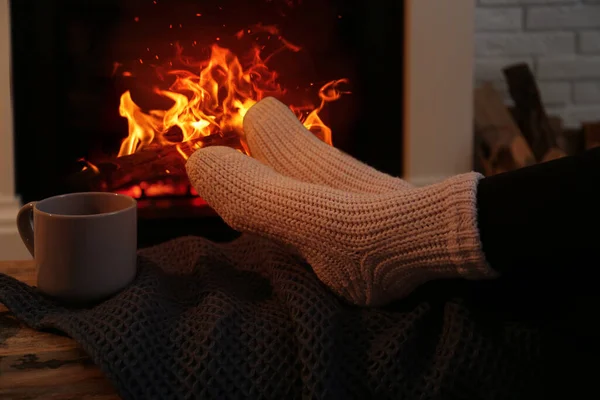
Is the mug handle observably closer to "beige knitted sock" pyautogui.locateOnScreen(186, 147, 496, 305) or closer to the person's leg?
"beige knitted sock" pyautogui.locateOnScreen(186, 147, 496, 305)

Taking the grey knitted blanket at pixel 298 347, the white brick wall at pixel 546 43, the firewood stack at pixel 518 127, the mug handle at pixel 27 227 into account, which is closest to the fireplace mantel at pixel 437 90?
the firewood stack at pixel 518 127

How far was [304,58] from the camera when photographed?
1.28 m

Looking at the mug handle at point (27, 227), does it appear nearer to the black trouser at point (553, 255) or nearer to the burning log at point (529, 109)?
the black trouser at point (553, 255)

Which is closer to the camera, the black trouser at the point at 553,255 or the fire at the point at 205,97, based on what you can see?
the black trouser at the point at 553,255

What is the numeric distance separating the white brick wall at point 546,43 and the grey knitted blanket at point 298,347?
41.3 inches

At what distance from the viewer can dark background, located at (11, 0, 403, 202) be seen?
117 cm

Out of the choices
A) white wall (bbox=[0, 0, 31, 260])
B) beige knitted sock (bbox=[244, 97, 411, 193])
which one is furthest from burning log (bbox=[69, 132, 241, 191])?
beige knitted sock (bbox=[244, 97, 411, 193])

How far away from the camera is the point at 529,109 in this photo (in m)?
1.52

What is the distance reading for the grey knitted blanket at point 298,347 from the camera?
606mm

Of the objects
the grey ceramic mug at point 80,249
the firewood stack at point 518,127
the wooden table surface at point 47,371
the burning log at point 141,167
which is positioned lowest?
the wooden table surface at point 47,371

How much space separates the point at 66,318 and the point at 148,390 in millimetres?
126

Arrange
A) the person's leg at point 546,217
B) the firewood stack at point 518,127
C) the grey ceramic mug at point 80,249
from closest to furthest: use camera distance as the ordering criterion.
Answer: the person's leg at point 546,217 → the grey ceramic mug at point 80,249 → the firewood stack at point 518,127

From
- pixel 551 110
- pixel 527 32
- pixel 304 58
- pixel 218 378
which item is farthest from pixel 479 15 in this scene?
pixel 218 378

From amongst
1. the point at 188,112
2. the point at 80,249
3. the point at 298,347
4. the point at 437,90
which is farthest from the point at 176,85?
the point at 298,347
